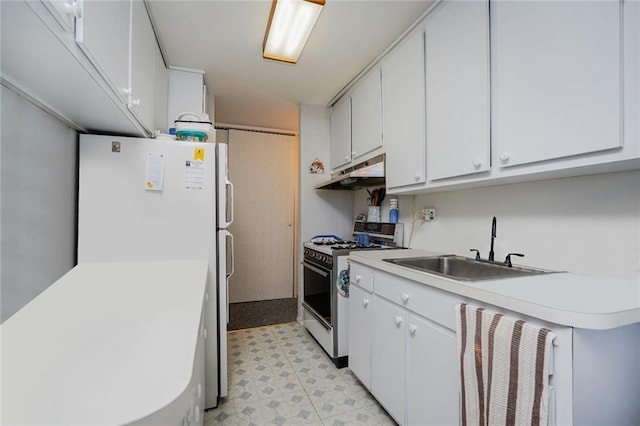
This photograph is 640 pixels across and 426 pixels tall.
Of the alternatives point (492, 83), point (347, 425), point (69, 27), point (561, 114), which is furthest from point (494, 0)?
point (347, 425)

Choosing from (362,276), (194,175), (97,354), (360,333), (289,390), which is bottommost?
(289,390)

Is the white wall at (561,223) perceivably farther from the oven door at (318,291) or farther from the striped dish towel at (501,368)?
the oven door at (318,291)

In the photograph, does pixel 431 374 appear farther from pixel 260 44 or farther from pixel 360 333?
pixel 260 44

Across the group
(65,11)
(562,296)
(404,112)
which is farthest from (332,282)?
→ (65,11)

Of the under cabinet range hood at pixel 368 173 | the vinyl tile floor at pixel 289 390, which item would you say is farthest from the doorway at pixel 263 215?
the under cabinet range hood at pixel 368 173

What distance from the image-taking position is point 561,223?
1.31 m

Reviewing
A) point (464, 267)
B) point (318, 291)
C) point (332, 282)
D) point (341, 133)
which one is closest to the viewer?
point (464, 267)

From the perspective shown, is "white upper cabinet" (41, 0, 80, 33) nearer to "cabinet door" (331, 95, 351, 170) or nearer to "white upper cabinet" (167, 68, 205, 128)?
"white upper cabinet" (167, 68, 205, 128)

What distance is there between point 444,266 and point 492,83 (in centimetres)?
106

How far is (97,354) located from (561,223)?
5.71 feet

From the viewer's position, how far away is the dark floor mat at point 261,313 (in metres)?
3.04

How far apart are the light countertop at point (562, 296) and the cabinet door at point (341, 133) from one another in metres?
1.69

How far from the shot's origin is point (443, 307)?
1.20 m

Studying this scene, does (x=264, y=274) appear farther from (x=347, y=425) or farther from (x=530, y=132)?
(x=530, y=132)
